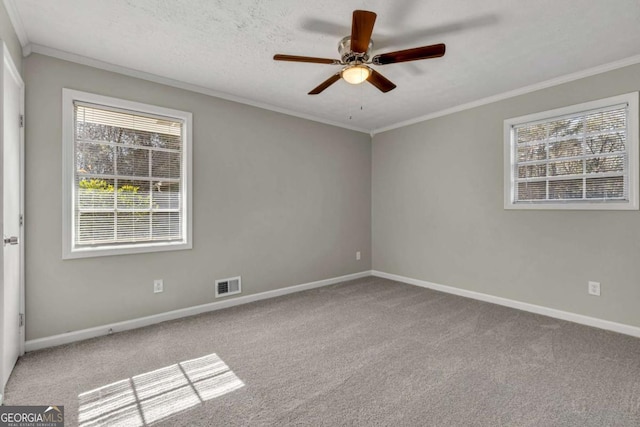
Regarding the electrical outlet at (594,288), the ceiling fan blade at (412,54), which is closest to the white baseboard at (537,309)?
the electrical outlet at (594,288)

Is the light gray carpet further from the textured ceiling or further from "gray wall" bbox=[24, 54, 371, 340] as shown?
the textured ceiling

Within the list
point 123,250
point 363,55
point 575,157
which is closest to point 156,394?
point 123,250

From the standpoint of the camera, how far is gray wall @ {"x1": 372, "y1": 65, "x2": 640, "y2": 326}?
288 cm

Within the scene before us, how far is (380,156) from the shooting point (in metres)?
5.02

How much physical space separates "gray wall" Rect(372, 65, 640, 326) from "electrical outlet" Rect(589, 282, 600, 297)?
49mm

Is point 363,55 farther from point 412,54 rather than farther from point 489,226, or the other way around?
point 489,226

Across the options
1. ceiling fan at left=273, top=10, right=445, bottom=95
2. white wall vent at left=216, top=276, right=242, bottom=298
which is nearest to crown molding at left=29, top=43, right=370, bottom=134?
ceiling fan at left=273, top=10, right=445, bottom=95

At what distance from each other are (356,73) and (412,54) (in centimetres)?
45

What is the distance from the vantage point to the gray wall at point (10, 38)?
76.0 inches

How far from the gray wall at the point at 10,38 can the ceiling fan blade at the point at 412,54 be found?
2.40 meters

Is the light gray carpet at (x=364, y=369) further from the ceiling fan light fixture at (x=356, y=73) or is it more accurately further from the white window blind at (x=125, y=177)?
the ceiling fan light fixture at (x=356, y=73)

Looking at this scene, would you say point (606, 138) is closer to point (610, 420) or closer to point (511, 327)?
point (511, 327)

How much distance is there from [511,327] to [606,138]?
2030mm

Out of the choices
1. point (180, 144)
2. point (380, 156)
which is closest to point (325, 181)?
point (380, 156)
